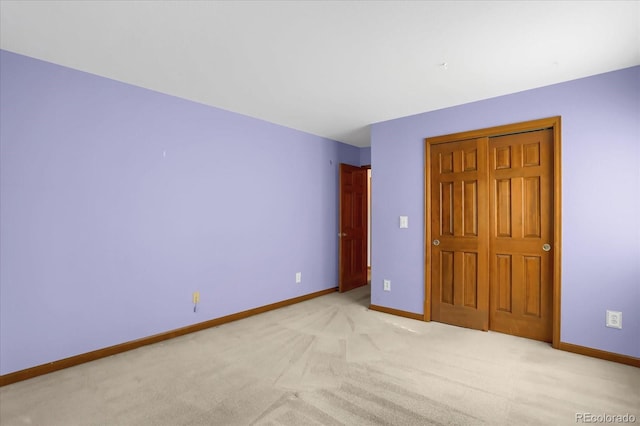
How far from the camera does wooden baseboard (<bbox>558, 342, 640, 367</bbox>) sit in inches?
99.7

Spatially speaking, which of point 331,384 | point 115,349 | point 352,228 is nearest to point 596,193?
point 331,384

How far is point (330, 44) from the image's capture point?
224 cm

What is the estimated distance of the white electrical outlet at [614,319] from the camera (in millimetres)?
2600

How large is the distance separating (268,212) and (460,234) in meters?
2.32

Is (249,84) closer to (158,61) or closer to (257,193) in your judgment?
(158,61)

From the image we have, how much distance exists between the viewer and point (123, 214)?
2.85 meters

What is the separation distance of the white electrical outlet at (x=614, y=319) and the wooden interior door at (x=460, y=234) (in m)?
0.94

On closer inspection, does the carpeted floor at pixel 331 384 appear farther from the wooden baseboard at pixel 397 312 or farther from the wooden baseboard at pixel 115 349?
the wooden baseboard at pixel 397 312

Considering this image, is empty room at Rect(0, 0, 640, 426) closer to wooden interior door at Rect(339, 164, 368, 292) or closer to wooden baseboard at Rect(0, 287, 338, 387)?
wooden baseboard at Rect(0, 287, 338, 387)

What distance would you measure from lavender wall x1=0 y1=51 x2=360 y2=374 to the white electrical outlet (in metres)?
3.35

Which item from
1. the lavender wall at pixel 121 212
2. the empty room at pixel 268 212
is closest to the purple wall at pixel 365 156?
the empty room at pixel 268 212

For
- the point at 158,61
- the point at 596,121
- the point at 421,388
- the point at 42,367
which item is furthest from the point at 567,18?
the point at 42,367

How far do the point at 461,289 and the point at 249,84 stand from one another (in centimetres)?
303

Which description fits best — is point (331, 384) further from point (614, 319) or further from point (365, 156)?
point (365, 156)
